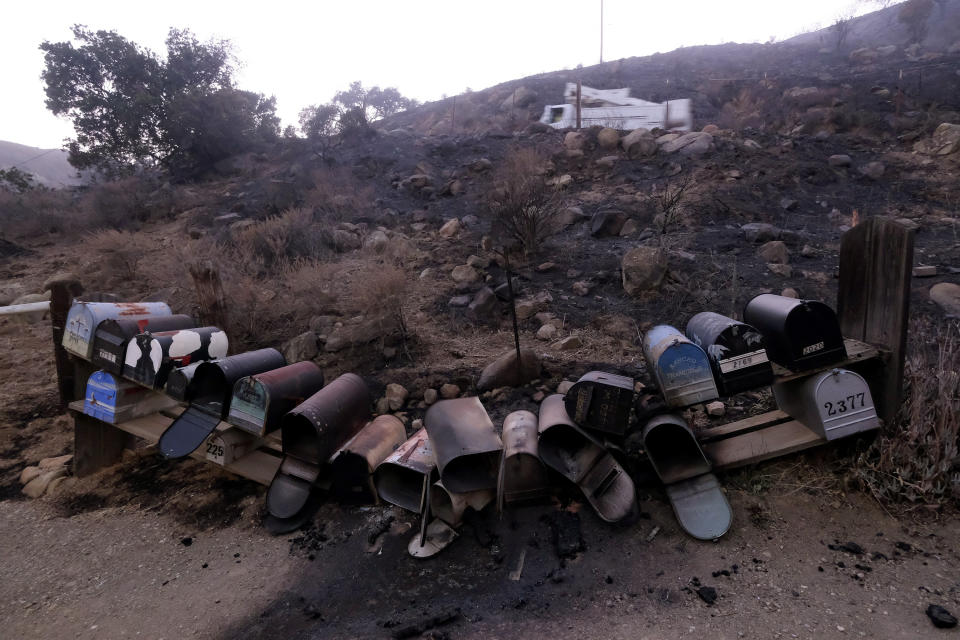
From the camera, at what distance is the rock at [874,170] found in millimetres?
10617

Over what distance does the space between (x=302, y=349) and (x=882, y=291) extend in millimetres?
5086

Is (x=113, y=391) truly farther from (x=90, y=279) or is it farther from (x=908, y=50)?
(x=908, y=50)

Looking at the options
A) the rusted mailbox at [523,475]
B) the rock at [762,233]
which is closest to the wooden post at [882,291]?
the rusted mailbox at [523,475]

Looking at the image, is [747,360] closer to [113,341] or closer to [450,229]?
[113,341]

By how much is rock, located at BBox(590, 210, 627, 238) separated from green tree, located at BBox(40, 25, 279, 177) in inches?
680

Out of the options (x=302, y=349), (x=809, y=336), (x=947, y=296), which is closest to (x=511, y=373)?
(x=809, y=336)

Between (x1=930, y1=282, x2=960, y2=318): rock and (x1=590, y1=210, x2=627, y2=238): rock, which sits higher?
(x1=590, y1=210, x2=627, y2=238): rock

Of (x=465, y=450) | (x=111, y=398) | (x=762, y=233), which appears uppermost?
(x=762, y=233)

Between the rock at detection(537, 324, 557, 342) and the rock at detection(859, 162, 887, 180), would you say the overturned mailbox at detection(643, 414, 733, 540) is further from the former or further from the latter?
the rock at detection(859, 162, 887, 180)

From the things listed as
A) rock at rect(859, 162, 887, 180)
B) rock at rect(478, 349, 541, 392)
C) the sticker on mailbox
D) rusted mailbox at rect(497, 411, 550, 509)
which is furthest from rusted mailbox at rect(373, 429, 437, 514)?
rock at rect(859, 162, 887, 180)

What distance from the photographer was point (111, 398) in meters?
3.76

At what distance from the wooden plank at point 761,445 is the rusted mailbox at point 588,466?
0.60m

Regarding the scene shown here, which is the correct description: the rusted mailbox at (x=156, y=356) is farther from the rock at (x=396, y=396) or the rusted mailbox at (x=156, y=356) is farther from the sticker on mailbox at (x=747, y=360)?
the sticker on mailbox at (x=747, y=360)

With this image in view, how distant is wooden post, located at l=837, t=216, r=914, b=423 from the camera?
116 inches
